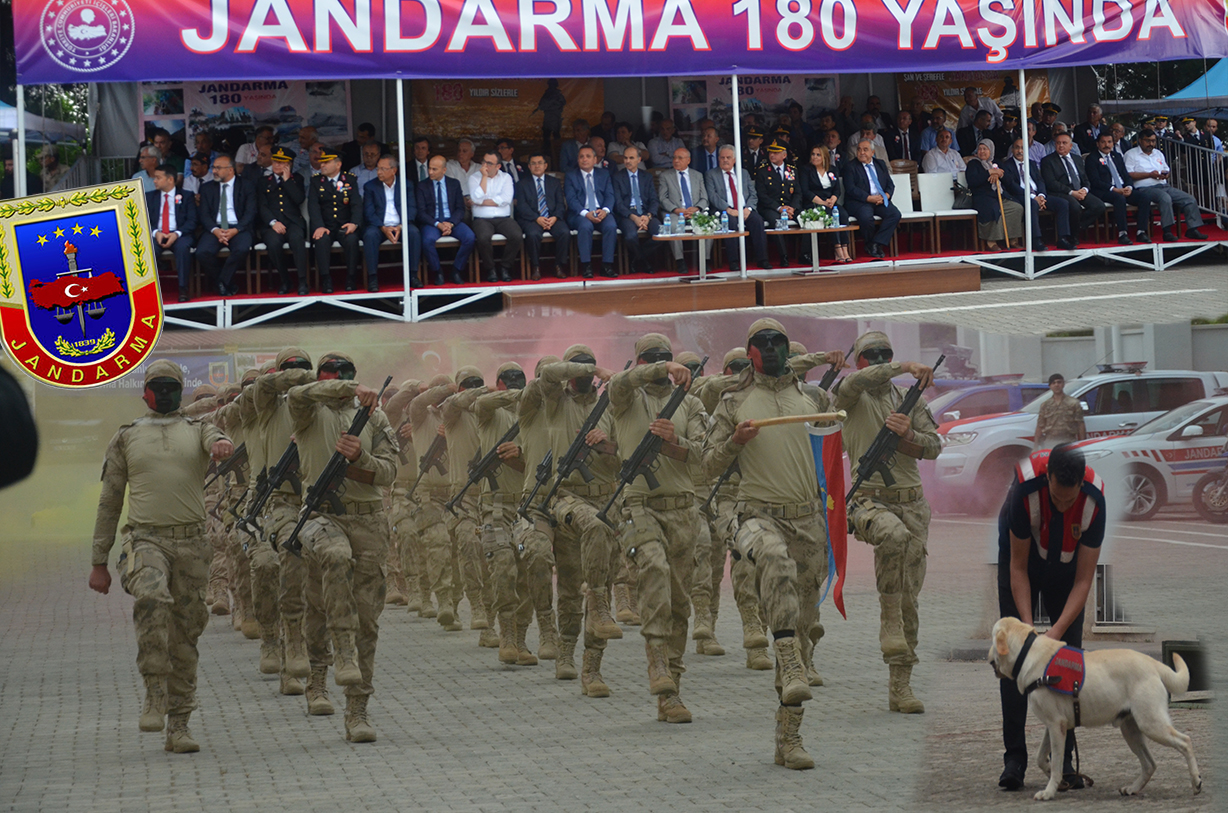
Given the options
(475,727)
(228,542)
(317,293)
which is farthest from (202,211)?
(475,727)

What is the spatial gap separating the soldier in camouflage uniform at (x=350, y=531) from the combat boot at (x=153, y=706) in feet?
Result: 3.23

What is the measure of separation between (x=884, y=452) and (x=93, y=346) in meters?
7.03

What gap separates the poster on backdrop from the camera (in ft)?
58.5

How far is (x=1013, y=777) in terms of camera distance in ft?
19.4

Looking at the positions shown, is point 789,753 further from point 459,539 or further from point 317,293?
point 317,293

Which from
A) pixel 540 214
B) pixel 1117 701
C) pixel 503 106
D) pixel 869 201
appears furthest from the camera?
pixel 503 106

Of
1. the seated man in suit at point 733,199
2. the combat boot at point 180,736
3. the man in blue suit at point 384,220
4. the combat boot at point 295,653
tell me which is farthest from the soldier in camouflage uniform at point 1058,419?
the combat boot at point 180,736

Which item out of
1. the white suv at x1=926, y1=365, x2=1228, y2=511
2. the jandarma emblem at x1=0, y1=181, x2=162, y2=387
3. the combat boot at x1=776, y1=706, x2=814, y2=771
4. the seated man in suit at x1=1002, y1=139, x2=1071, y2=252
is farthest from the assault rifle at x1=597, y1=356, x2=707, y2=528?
the seated man in suit at x1=1002, y1=139, x2=1071, y2=252

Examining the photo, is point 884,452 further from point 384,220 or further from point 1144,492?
point 384,220

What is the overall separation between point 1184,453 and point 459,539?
572 cm

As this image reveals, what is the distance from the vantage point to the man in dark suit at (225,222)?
14.6 m

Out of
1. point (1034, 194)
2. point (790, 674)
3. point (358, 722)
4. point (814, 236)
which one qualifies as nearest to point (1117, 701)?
point (790, 674)

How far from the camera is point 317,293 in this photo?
48.7ft

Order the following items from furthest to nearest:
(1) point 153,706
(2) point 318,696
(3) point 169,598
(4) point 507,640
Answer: (4) point 507,640
(2) point 318,696
(1) point 153,706
(3) point 169,598
